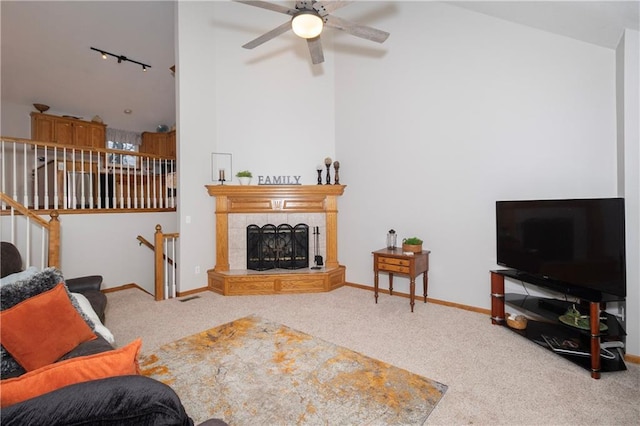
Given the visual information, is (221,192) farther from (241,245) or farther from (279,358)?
(279,358)

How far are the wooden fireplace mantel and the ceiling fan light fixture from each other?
2252mm

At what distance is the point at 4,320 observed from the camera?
1479 millimetres

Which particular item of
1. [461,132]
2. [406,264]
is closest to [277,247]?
[406,264]

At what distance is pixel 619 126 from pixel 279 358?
3.62m

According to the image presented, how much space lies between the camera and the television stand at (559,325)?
219 centimetres

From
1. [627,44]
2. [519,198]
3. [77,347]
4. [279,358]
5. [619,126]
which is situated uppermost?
[627,44]

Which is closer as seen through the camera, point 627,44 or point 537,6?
point 627,44

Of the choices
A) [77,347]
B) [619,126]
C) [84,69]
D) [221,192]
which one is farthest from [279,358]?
[84,69]

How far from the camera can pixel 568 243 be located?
8.38 feet

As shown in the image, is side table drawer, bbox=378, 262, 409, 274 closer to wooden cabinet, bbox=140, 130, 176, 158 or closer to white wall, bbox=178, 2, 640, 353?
white wall, bbox=178, 2, 640, 353

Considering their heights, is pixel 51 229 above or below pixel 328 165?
below

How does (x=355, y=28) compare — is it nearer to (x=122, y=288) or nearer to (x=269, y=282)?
(x=269, y=282)

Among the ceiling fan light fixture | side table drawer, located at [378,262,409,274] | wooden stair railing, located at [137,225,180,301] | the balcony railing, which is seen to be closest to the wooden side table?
side table drawer, located at [378,262,409,274]

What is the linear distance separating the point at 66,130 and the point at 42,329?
7494 mm
